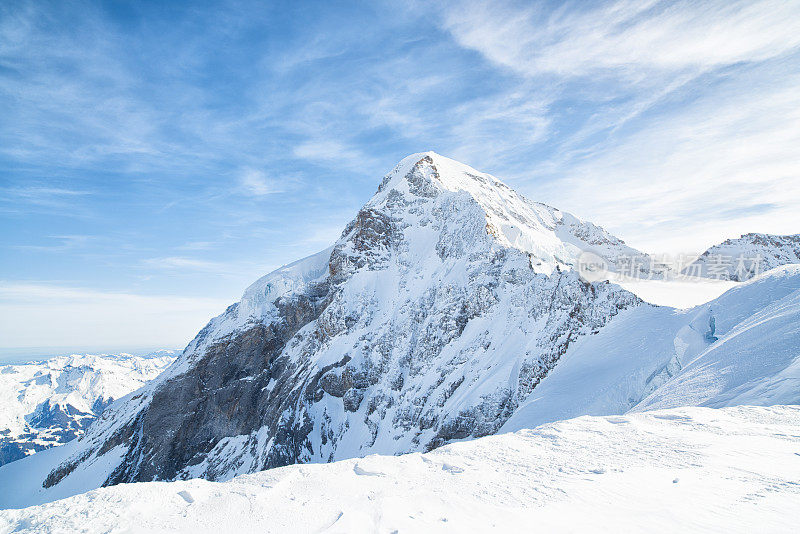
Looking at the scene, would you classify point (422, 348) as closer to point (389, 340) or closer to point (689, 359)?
point (389, 340)

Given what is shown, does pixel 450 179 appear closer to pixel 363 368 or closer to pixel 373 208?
pixel 373 208

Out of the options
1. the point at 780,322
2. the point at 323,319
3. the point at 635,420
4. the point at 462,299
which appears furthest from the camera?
the point at 323,319

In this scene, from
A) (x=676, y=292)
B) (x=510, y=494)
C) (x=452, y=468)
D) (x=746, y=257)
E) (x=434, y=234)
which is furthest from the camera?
(x=434, y=234)

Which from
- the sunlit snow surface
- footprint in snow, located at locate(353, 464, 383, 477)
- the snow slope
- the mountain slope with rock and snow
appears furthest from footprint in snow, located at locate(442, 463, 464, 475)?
the sunlit snow surface

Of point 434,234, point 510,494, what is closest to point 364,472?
point 510,494

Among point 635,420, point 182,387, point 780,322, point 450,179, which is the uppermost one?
point 450,179

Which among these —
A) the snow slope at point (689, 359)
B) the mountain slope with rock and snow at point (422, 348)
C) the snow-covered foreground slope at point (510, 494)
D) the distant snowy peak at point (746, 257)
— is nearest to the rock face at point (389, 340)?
the mountain slope with rock and snow at point (422, 348)

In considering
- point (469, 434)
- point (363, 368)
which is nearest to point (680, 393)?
point (469, 434)
